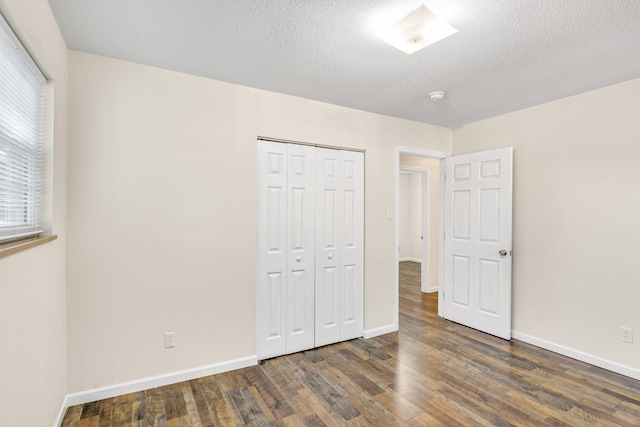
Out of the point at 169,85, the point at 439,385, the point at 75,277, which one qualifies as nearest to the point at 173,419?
the point at 75,277

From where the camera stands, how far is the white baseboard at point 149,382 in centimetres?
218

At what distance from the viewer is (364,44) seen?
2061 millimetres

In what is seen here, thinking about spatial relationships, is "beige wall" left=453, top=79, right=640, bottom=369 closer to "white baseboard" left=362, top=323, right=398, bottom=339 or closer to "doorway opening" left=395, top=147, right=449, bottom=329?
"doorway opening" left=395, top=147, right=449, bottom=329

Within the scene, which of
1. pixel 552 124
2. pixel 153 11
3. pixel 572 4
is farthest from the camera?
pixel 552 124

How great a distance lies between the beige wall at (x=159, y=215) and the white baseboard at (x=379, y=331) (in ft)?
4.10

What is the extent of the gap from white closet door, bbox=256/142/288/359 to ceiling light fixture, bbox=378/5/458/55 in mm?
1365

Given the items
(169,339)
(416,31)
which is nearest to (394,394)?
(169,339)

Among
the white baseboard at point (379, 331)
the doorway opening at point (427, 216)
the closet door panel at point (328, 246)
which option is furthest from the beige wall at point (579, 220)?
the closet door panel at point (328, 246)

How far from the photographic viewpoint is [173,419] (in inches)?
80.9

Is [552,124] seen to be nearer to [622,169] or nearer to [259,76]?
[622,169]

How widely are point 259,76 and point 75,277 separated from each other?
196cm

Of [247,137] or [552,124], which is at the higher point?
[552,124]

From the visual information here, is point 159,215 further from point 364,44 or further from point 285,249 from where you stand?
point 364,44

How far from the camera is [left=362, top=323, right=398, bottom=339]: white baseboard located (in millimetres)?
3400
